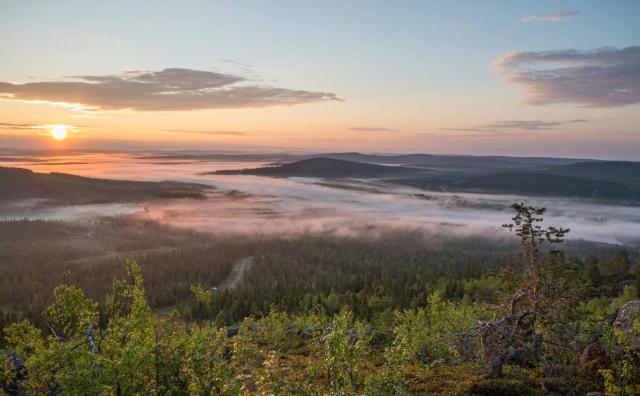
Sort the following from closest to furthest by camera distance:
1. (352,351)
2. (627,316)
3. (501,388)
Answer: (352,351) → (501,388) → (627,316)

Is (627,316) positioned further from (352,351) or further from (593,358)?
(352,351)

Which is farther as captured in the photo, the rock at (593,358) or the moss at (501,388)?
the rock at (593,358)

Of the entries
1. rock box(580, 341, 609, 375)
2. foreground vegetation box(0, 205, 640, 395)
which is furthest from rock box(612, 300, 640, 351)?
rock box(580, 341, 609, 375)

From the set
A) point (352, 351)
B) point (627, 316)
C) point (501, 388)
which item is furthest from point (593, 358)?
point (352, 351)

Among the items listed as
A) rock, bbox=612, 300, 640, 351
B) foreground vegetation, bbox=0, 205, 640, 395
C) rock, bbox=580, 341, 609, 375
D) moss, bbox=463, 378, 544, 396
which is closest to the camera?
foreground vegetation, bbox=0, 205, 640, 395

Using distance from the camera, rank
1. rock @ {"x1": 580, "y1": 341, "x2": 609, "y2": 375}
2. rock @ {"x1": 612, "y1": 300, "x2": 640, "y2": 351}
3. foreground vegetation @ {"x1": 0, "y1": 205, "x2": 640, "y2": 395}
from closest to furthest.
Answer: foreground vegetation @ {"x1": 0, "y1": 205, "x2": 640, "y2": 395} → rock @ {"x1": 580, "y1": 341, "x2": 609, "y2": 375} → rock @ {"x1": 612, "y1": 300, "x2": 640, "y2": 351}

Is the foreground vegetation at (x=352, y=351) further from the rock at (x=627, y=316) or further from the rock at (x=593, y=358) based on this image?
the rock at (x=627, y=316)

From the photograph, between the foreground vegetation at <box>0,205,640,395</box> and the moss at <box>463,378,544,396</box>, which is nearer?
the foreground vegetation at <box>0,205,640,395</box>

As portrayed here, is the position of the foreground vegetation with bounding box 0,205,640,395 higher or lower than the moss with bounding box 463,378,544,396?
higher

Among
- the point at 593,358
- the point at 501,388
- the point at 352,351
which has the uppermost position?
the point at 352,351

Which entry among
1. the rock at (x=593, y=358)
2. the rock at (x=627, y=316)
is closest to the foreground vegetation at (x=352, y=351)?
the rock at (x=593, y=358)

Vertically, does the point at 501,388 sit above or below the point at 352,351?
below

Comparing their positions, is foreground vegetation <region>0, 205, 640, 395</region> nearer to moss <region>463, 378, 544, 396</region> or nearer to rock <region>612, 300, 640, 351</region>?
moss <region>463, 378, 544, 396</region>

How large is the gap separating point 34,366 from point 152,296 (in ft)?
563
